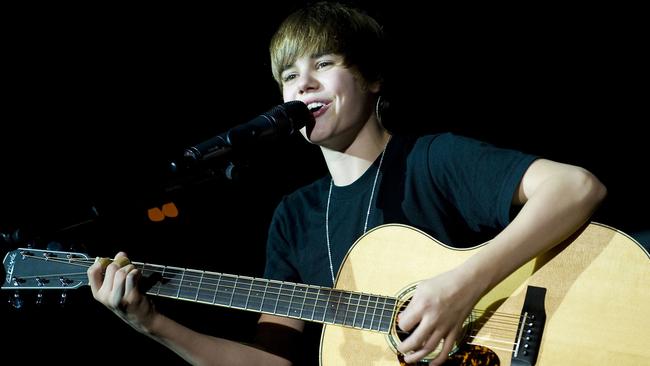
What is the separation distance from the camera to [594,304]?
167 centimetres

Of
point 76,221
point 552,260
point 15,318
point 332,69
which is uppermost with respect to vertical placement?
point 332,69

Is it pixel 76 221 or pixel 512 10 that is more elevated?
pixel 512 10

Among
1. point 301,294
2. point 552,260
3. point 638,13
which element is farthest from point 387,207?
point 638,13

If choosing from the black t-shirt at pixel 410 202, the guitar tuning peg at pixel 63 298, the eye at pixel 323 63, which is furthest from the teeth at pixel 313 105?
the guitar tuning peg at pixel 63 298

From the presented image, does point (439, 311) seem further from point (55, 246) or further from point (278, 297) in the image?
point (55, 246)

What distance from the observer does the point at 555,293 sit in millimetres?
1729

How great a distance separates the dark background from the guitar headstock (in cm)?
6

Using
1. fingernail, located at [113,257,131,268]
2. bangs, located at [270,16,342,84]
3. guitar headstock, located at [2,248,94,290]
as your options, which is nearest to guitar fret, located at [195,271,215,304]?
fingernail, located at [113,257,131,268]

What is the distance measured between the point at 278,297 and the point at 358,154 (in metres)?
0.69

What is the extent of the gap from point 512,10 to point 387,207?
1050mm

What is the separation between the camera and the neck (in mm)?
2467

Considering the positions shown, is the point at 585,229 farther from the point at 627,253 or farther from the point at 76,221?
the point at 76,221

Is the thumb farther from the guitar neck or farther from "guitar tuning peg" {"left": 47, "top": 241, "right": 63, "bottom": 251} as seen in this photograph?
"guitar tuning peg" {"left": 47, "top": 241, "right": 63, "bottom": 251}

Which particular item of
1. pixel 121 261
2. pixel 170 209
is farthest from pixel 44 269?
pixel 170 209
